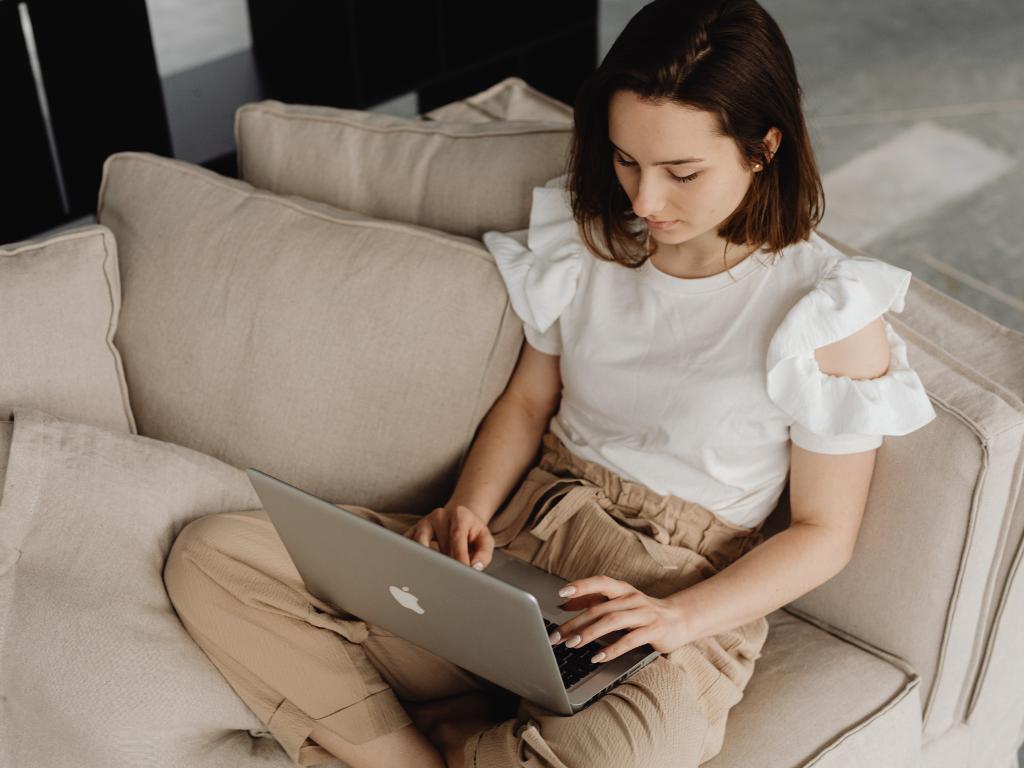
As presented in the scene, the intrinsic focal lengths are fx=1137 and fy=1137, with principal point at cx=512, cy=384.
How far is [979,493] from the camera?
1270mm

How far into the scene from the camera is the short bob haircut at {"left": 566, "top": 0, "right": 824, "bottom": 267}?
1.19 metres

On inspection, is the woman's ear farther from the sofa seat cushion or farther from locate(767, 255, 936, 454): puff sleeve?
the sofa seat cushion

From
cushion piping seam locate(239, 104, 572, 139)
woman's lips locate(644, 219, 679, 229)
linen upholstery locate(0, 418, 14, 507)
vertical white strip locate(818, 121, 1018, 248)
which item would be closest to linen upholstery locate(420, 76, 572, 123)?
cushion piping seam locate(239, 104, 572, 139)

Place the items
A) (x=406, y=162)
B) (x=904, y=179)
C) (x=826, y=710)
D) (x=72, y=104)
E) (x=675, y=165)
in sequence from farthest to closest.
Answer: (x=904, y=179) < (x=72, y=104) < (x=406, y=162) < (x=826, y=710) < (x=675, y=165)

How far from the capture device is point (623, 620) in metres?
1.21

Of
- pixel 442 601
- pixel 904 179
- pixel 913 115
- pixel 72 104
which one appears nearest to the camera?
pixel 442 601

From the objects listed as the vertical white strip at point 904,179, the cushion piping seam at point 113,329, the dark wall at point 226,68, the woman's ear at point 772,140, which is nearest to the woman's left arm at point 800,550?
the woman's ear at point 772,140

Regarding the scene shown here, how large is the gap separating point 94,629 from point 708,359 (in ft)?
2.56

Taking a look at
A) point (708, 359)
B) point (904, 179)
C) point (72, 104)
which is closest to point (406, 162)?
point (708, 359)

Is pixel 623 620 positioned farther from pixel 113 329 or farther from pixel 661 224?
pixel 113 329

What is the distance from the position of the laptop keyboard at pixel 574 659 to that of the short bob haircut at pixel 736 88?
50cm

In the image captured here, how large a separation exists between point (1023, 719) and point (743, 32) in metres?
1.08

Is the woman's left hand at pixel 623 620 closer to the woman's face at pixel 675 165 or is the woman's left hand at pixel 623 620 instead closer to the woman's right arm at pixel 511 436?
the woman's right arm at pixel 511 436

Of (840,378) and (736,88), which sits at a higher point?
(736,88)
